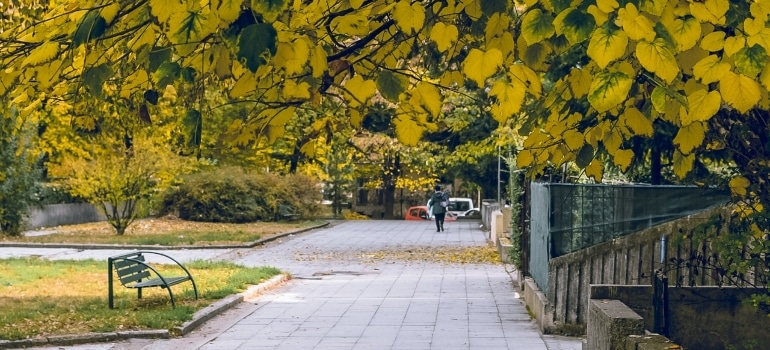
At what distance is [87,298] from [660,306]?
969cm

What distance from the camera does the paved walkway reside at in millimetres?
12016

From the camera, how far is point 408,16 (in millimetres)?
4543

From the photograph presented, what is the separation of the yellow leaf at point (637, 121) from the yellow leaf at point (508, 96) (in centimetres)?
152

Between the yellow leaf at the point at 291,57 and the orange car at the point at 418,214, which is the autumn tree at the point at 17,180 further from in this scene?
the yellow leaf at the point at 291,57

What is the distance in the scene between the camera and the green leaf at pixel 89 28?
421 centimetres

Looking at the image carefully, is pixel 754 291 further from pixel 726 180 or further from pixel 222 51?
pixel 222 51

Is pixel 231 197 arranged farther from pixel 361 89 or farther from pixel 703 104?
pixel 703 104

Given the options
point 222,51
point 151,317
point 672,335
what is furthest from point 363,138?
point 222,51

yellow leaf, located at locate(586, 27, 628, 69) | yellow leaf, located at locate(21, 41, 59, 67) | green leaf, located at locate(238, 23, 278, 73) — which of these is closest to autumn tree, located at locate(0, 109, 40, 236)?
yellow leaf, located at locate(21, 41, 59, 67)

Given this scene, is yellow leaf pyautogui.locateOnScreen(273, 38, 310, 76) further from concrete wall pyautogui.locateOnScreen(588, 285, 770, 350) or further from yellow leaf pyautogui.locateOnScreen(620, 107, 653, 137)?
concrete wall pyautogui.locateOnScreen(588, 285, 770, 350)

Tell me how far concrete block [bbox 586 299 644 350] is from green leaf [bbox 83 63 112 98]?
3.46 metres

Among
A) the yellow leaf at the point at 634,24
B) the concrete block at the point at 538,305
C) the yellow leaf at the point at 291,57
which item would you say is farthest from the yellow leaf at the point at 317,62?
the concrete block at the point at 538,305

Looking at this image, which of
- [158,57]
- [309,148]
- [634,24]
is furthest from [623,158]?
[158,57]

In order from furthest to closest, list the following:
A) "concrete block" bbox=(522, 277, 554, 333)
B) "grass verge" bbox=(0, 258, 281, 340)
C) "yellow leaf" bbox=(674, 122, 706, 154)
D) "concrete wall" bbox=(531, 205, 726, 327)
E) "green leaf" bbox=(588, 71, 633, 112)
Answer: "concrete block" bbox=(522, 277, 554, 333), "grass verge" bbox=(0, 258, 281, 340), "concrete wall" bbox=(531, 205, 726, 327), "yellow leaf" bbox=(674, 122, 706, 154), "green leaf" bbox=(588, 71, 633, 112)
